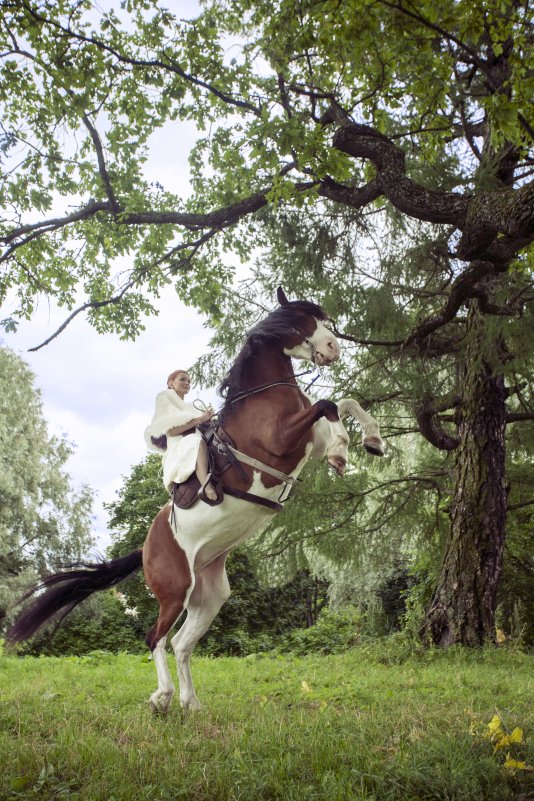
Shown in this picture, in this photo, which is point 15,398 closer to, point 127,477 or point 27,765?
point 127,477

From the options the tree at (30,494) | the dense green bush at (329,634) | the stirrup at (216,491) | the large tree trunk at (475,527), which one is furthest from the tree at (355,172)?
the tree at (30,494)

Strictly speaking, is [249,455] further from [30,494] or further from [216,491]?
[30,494]

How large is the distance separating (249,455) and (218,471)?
0.22 metres

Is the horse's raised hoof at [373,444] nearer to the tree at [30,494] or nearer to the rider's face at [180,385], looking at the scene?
the rider's face at [180,385]

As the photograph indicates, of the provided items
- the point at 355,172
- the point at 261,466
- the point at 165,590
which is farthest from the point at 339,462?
the point at 355,172

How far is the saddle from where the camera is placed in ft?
14.6

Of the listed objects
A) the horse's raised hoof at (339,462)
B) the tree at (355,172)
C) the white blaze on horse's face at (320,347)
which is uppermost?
the tree at (355,172)

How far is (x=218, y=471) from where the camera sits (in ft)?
14.8

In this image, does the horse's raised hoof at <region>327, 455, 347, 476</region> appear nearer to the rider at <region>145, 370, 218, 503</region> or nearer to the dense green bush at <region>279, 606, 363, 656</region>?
the rider at <region>145, 370, 218, 503</region>

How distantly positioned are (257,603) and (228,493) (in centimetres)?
1629

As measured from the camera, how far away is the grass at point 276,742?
321 centimetres

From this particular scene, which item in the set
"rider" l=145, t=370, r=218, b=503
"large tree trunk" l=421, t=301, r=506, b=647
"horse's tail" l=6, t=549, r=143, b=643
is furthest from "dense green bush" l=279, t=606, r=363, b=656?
"rider" l=145, t=370, r=218, b=503

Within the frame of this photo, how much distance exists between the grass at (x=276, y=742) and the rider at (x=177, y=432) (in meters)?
1.50

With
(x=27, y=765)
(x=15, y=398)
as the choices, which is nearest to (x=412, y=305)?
(x=27, y=765)
